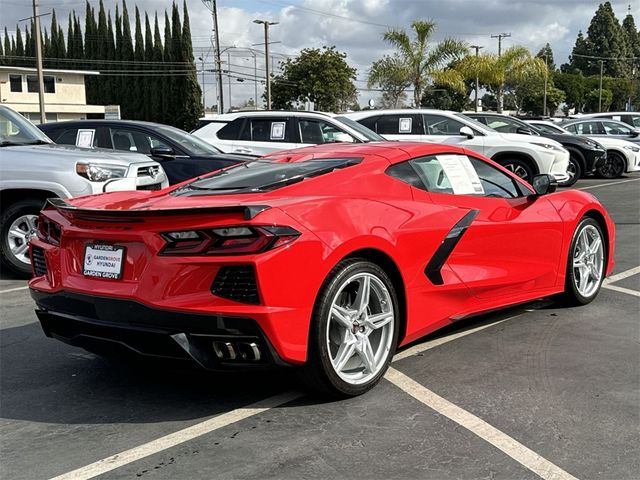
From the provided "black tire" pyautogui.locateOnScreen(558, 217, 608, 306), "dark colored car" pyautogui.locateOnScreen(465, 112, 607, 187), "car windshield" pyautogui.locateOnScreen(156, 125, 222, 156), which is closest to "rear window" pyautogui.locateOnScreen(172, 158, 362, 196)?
"black tire" pyautogui.locateOnScreen(558, 217, 608, 306)

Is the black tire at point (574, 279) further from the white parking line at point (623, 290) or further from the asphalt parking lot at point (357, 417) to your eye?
the asphalt parking lot at point (357, 417)

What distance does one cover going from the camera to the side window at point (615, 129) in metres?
20.1

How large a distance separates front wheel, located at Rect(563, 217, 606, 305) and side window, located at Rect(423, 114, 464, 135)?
29.4 feet

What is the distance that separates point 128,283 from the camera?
3613mm

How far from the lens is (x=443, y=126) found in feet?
48.5

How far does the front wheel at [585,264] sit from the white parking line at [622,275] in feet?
2.73

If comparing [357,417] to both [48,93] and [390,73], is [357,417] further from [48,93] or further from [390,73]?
[48,93]

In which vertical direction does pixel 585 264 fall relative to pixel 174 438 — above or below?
above

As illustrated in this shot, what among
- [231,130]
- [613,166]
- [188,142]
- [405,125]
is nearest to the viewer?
[188,142]

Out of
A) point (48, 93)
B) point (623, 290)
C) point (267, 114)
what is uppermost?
point (48, 93)

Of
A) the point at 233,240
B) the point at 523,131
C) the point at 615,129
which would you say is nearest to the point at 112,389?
the point at 233,240

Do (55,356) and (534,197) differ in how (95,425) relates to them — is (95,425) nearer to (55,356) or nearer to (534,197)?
(55,356)

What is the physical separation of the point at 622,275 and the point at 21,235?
605 cm

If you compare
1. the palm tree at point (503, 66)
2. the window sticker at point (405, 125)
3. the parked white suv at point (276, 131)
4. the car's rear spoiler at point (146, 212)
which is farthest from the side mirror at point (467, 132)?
the palm tree at point (503, 66)
